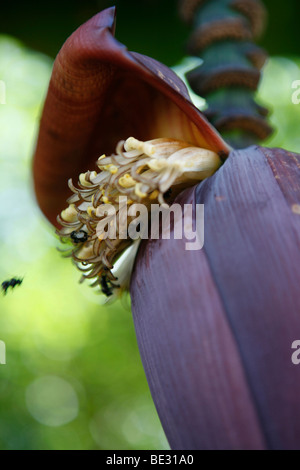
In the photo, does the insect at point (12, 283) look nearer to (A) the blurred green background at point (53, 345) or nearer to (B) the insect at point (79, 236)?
(B) the insect at point (79, 236)

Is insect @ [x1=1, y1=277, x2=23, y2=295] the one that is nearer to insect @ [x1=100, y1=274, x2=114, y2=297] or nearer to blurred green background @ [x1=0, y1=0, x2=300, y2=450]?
insect @ [x1=100, y1=274, x2=114, y2=297]

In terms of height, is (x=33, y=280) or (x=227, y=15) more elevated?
(x=227, y=15)

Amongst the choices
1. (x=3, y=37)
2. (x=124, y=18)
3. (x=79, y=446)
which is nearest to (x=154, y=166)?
(x=124, y=18)

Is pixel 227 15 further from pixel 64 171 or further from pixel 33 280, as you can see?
pixel 33 280

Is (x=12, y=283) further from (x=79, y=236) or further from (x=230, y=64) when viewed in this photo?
(x=230, y=64)

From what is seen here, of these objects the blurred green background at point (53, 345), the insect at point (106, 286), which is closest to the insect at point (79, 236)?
the insect at point (106, 286)
